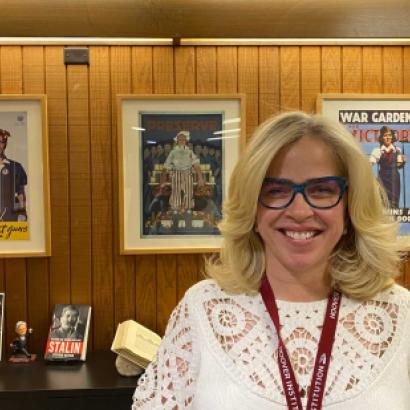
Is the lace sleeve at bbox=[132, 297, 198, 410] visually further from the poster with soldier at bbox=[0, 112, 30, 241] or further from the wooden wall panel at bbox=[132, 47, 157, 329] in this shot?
the poster with soldier at bbox=[0, 112, 30, 241]

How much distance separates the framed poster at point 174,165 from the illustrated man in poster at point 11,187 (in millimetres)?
374

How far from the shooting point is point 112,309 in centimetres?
223

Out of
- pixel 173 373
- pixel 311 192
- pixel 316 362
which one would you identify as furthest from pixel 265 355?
pixel 311 192

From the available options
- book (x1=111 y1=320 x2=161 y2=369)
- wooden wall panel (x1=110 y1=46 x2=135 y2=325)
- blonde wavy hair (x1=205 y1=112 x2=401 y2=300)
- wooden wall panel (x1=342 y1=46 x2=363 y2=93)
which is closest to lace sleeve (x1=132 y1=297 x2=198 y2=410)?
blonde wavy hair (x1=205 y1=112 x2=401 y2=300)

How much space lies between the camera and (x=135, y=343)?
1.98m

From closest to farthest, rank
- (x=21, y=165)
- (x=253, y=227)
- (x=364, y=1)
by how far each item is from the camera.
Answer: (x=253, y=227), (x=364, y=1), (x=21, y=165)

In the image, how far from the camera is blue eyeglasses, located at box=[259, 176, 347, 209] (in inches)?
45.8

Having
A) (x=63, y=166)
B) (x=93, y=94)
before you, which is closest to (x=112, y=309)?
(x=63, y=166)

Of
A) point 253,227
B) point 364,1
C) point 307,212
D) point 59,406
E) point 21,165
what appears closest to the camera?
point 307,212

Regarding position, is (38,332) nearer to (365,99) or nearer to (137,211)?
(137,211)

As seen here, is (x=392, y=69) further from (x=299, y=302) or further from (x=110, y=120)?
(x=299, y=302)

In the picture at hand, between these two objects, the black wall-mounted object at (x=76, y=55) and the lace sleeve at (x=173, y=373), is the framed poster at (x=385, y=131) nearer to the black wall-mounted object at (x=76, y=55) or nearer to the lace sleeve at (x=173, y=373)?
the black wall-mounted object at (x=76, y=55)

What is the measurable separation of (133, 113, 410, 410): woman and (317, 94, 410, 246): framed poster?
1.00 m

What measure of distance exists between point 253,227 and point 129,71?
3.65ft
